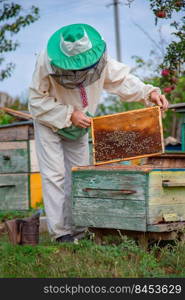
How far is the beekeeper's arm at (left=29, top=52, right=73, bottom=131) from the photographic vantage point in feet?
15.4

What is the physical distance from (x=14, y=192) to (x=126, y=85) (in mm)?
2882

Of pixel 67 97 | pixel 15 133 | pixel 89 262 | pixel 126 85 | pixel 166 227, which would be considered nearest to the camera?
pixel 89 262

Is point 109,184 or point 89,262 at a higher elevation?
point 109,184

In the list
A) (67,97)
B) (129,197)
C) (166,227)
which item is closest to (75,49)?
(67,97)

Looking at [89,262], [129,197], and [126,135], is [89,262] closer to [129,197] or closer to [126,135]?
[129,197]

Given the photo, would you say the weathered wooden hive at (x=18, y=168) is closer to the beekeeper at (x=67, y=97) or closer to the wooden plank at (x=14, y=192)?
the wooden plank at (x=14, y=192)

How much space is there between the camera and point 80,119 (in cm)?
460

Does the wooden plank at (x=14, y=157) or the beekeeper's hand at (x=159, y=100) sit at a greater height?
the beekeeper's hand at (x=159, y=100)

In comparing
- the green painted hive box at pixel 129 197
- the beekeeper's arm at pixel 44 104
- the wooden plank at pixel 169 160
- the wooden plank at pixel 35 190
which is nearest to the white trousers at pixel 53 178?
the beekeeper's arm at pixel 44 104

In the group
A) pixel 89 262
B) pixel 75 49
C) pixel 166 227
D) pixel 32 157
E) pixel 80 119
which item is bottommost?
pixel 89 262

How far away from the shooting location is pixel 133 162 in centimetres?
551

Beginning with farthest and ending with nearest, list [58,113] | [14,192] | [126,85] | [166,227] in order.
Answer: [14,192]
[126,85]
[58,113]
[166,227]

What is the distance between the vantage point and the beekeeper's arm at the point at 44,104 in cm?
469

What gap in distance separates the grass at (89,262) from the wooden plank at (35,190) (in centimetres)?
299
